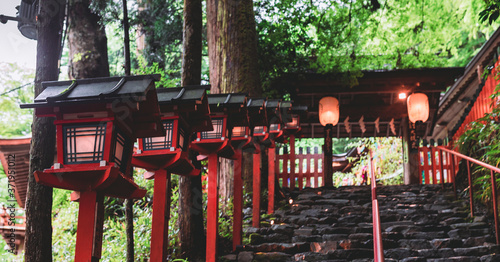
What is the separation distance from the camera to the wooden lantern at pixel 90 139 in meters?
4.02

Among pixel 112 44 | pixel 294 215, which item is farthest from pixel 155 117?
pixel 112 44

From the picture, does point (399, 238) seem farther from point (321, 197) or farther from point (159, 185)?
point (159, 185)

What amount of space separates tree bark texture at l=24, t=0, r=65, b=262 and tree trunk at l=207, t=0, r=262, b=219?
18.3 feet

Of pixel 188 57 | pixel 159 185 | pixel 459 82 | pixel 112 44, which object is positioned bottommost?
pixel 159 185

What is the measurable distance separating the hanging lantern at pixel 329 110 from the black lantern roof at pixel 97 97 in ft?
38.5

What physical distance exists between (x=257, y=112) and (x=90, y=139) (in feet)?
14.3

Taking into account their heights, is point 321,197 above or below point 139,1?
below

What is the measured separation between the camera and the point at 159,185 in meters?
5.58

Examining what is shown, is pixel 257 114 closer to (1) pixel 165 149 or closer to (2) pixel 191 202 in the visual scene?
(2) pixel 191 202

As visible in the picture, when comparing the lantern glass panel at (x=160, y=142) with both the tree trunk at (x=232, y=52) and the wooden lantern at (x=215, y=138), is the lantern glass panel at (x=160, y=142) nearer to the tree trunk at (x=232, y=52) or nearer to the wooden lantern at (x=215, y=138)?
the wooden lantern at (x=215, y=138)

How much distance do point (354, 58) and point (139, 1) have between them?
24.5 ft

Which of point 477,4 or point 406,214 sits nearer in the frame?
point 406,214

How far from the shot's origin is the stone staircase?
7883 millimetres

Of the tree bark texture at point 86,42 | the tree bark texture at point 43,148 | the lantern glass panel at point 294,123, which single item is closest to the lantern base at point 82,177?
the tree bark texture at point 43,148
